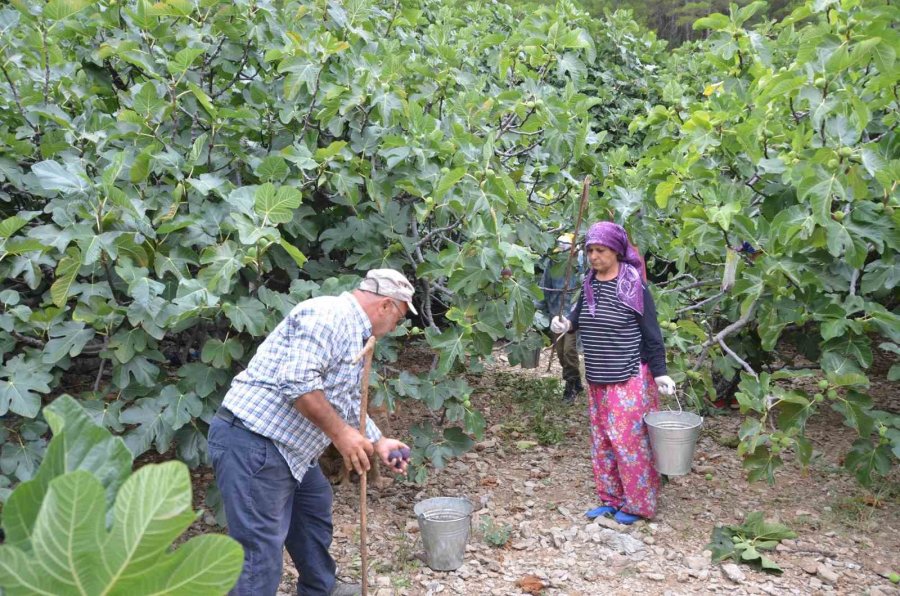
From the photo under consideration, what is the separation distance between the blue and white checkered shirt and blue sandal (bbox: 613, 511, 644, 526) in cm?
203

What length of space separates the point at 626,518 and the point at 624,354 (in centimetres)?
90

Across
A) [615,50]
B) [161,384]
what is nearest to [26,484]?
[161,384]

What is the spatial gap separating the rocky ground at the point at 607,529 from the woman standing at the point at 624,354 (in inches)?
12.3

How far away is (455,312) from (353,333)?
1237 millimetres

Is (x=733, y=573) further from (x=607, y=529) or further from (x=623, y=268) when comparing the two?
(x=623, y=268)

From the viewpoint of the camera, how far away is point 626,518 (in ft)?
14.0

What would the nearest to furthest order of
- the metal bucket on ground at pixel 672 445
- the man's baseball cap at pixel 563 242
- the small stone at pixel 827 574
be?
the small stone at pixel 827 574, the metal bucket on ground at pixel 672 445, the man's baseball cap at pixel 563 242

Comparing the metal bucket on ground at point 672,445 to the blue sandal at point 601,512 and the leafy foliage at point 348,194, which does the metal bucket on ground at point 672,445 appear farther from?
the blue sandal at point 601,512

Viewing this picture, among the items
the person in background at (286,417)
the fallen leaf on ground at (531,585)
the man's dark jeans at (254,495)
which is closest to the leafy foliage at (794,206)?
the fallen leaf on ground at (531,585)

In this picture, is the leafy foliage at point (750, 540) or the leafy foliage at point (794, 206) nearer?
the leafy foliage at point (794, 206)

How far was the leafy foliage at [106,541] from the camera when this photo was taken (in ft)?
2.46

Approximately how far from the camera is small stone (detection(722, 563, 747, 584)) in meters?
3.69

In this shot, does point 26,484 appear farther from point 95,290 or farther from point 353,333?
point 95,290

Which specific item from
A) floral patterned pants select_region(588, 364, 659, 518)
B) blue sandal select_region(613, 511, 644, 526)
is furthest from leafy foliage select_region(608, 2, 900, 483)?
blue sandal select_region(613, 511, 644, 526)
